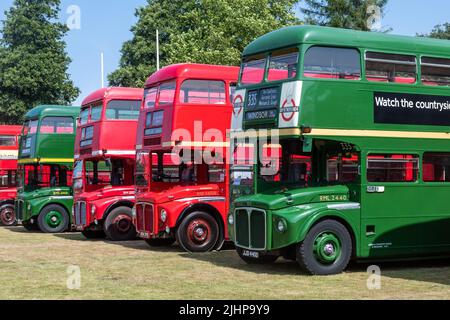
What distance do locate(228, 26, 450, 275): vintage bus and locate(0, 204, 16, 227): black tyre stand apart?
16.5 meters

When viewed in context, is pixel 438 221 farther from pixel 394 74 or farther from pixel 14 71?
pixel 14 71

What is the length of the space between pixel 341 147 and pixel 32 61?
3469cm

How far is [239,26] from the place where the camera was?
35.2 meters

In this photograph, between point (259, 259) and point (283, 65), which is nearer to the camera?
point (283, 65)

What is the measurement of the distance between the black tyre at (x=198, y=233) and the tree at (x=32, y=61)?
30267 millimetres

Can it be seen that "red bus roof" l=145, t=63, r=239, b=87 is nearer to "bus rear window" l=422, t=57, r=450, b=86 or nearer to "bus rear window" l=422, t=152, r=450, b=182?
"bus rear window" l=422, t=57, r=450, b=86

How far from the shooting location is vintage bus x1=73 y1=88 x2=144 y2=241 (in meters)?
19.7

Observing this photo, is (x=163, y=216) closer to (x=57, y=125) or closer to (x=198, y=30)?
(x=57, y=125)

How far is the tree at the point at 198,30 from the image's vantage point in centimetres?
3506

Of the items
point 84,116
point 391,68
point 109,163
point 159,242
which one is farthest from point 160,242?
point 391,68

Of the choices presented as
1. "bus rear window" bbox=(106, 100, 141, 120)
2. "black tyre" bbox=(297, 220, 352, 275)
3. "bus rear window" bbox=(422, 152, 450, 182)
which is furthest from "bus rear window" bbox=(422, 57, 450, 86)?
"bus rear window" bbox=(106, 100, 141, 120)

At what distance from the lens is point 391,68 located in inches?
505
